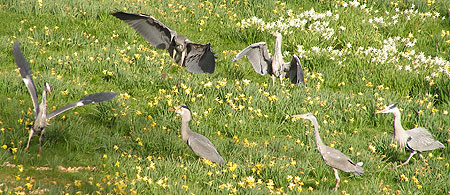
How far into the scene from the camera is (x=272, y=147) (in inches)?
273

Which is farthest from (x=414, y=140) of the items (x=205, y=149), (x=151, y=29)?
(x=151, y=29)

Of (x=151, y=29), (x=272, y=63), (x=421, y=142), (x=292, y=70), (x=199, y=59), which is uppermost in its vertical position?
(x=151, y=29)

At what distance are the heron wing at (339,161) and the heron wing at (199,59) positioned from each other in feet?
9.04

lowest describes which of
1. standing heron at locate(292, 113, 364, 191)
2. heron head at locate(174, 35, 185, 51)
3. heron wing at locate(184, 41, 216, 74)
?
standing heron at locate(292, 113, 364, 191)

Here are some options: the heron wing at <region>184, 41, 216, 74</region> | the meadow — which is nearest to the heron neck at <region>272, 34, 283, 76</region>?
the meadow

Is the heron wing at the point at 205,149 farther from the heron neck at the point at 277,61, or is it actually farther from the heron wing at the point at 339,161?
the heron neck at the point at 277,61

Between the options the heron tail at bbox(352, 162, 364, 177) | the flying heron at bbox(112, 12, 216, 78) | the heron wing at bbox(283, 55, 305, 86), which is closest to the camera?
the heron tail at bbox(352, 162, 364, 177)

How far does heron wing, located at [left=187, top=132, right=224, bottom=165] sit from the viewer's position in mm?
6113

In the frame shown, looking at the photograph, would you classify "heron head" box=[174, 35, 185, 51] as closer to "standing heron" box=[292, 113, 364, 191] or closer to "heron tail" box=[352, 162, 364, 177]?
"standing heron" box=[292, 113, 364, 191]

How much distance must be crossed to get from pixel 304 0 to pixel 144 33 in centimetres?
529

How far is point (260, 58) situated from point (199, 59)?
1201 millimetres

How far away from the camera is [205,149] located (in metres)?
Result: 6.16

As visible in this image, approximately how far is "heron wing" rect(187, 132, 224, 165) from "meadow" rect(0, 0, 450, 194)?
0.37 feet

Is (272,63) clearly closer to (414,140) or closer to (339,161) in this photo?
(414,140)
